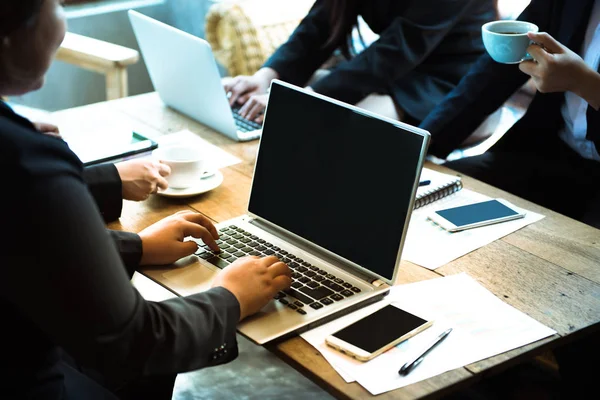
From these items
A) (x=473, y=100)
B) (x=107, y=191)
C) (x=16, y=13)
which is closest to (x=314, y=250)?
(x=107, y=191)

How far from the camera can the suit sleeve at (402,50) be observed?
2223mm

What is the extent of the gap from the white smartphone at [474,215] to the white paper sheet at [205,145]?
1.65 feet

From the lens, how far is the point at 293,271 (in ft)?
4.10

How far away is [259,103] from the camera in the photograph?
6.48ft

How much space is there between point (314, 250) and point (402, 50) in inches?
42.7

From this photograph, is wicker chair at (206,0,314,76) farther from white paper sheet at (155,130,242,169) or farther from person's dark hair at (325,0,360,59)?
white paper sheet at (155,130,242,169)

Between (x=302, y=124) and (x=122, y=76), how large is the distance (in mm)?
1396

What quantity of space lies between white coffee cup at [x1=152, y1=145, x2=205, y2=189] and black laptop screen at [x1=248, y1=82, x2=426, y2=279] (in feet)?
0.68

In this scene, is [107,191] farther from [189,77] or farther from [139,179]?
[189,77]

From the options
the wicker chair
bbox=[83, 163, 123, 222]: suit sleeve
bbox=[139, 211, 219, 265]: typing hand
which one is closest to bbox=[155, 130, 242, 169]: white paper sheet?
bbox=[83, 163, 123, 222]: suit sleeve

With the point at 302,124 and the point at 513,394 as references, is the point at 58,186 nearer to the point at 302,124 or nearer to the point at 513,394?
the point at 302,124

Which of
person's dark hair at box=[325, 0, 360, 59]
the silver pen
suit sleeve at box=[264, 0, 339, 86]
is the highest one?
person's dark hair at box=[325, 0, 360, 59]

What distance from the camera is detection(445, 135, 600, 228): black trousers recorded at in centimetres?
197

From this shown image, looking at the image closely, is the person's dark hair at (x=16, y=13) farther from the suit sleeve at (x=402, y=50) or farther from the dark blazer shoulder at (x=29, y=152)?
the suit sleeve at (x=402, y=50)
